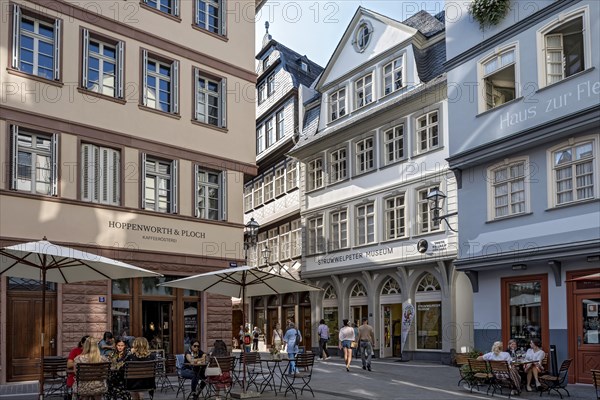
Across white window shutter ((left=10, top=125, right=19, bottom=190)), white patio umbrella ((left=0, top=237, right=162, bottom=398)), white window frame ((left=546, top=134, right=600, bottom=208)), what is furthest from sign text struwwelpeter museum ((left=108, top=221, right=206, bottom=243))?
white window frame ((left=546, top=134, right=600, bottom=208))

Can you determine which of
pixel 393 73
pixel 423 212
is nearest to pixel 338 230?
pixel 423 212

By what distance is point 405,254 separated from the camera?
3059 centimetres

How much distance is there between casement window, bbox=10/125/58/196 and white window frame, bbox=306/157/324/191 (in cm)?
1945

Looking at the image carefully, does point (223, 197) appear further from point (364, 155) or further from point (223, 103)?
point (364, 155)

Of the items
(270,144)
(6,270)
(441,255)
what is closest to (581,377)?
(441,255)

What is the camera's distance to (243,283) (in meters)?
16.2

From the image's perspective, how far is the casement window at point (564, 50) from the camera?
64.0 ft

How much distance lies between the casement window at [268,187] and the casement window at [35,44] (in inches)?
974

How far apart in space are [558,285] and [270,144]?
25961mm

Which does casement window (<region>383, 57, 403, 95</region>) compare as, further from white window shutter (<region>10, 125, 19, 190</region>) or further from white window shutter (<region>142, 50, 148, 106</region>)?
white window shutter (<region>10, 125, 19, 190</region>)

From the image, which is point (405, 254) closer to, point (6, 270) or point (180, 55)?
point (180, 55)

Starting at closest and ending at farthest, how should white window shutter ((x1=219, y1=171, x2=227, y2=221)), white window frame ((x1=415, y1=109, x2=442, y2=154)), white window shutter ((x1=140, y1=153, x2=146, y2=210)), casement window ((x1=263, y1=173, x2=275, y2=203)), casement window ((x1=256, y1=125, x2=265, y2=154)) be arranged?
white window shutter ((x1=140, y1=153, x2=146, y2=210))
white window shutter ((x1=219, y1=171, x2=227, y2=221))
white window frame ((x1=415, y1=109, x2=442, y2=154))
casement window ((x1=263, y1=173, x2=275, y2=203))
casement window ((x1=256, y1=125, x2=265, y2=154))

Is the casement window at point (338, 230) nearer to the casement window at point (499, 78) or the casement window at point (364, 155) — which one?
the casement window at point (364, 155)

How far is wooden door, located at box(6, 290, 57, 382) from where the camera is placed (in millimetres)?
17672
